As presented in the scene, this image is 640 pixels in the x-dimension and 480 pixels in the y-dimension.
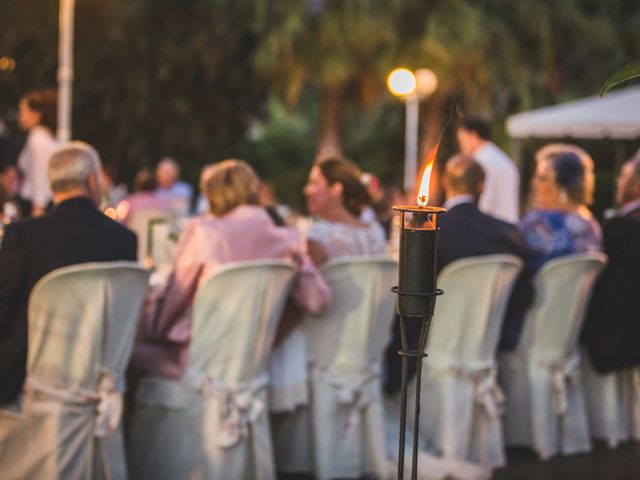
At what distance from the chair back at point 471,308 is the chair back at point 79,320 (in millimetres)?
1776

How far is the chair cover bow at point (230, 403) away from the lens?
190 inches

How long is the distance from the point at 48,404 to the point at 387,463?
1853 millimetres

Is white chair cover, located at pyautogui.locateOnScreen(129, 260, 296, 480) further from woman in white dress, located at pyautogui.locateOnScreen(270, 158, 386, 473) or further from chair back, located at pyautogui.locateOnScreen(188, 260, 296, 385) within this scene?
woman in white dress, located at pyautogui.locateOnScreen(270, 158, 386, 473)

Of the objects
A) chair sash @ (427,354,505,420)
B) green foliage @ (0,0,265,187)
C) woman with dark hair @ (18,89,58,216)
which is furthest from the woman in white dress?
green foliage @ (0,0,265,187)

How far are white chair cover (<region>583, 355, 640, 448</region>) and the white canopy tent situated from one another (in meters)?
5.17

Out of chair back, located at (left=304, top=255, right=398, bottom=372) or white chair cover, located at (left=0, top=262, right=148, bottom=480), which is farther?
chair back, located at (left=304, top=255, right=398, bottom=372)

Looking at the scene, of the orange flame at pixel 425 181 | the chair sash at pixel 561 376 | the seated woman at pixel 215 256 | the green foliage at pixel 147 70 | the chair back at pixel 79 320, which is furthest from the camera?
the green foliage at pixel 147 70

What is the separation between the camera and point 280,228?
212 inches

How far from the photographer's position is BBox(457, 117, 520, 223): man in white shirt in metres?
8.37

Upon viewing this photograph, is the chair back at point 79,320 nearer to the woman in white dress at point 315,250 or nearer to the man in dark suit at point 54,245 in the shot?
the man in dark suit at point 54,245

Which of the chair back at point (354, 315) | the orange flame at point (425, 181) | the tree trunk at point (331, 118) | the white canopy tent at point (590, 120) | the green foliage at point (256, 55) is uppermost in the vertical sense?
the green foliage at point (256, 55)

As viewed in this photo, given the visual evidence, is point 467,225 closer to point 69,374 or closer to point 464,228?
point 464,228

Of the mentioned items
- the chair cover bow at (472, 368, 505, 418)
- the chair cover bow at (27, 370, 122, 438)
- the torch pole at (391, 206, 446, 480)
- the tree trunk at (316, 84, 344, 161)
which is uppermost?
the tree trunk at (316, 84, 344, 161)

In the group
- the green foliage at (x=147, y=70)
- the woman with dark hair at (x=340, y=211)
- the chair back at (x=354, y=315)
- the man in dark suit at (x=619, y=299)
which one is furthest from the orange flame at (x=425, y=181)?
the green foliage at (x=147, y=70)
